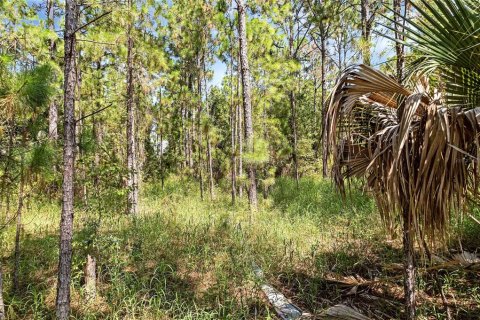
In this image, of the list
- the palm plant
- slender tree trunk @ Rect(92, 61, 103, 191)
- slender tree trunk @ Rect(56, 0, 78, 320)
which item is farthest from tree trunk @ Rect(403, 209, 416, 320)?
slender tree trunk @ Rect(92, 61, 103, 191)

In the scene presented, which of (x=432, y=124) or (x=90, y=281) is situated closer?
(x=432, y=124)

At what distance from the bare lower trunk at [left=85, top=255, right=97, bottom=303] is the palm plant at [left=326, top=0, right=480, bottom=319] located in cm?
326

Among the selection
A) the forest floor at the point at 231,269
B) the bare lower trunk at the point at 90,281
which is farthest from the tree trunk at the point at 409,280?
the bare lower trunk at the point at 90,281

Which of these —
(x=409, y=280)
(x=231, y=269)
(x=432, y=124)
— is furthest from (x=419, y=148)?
(x=231, y=269)

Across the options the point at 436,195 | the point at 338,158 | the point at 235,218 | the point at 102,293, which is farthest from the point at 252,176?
the point at 436,195

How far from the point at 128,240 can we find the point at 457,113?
488cm

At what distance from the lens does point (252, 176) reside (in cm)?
720

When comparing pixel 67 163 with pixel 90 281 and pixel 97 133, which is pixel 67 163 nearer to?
pixel 90 281

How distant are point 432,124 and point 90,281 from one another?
4.12 m

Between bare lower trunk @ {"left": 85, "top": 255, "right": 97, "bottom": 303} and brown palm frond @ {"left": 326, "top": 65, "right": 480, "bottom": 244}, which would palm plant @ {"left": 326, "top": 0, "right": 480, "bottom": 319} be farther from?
bare lower trunk @ {"left": 85, "top": 255, "right": 97, "bottom": 303}

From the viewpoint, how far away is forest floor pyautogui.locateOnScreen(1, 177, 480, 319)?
139 inches

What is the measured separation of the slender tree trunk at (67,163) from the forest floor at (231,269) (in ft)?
1.92

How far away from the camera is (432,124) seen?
1.94m

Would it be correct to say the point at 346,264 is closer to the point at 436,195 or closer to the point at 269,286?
the point at 269,286
